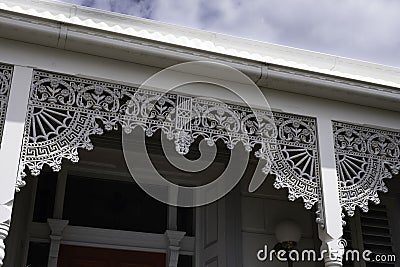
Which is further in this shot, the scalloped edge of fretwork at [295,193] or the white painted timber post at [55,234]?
the white painted timber post at [55,234]

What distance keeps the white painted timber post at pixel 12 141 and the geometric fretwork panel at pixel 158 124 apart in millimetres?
53

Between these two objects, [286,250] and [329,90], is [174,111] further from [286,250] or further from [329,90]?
[286,250]

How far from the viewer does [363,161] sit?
4254mm

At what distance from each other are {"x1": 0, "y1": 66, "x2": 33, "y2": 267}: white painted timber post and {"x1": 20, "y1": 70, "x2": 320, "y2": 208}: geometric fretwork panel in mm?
53

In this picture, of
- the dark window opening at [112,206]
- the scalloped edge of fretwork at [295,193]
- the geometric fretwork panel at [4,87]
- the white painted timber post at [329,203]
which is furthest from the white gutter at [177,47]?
the dark window opening at [112,206]

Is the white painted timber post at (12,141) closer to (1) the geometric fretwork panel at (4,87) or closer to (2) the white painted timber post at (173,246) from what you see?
(1) the geometric fretwork panel at (4,87)

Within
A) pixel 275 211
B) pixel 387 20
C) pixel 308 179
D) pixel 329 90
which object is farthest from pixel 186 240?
pixel 387 20

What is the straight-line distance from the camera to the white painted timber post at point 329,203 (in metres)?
3.90

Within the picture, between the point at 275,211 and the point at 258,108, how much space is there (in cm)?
187

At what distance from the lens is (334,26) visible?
21.6 feet

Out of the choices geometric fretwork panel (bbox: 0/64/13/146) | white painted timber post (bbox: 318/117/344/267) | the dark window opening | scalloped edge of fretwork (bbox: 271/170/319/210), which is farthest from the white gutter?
the dark window opening

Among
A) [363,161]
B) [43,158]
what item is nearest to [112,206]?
[43,158]

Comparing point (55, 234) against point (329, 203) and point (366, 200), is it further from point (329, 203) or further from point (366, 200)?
point (366, 200)

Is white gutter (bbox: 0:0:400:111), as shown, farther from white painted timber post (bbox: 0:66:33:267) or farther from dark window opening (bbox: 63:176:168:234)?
dark window opening (bbox: 63:176:168:234)
